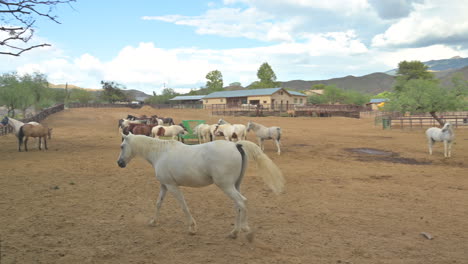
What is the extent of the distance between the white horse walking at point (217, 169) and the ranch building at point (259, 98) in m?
48.1

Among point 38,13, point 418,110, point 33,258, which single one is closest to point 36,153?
point 38,13

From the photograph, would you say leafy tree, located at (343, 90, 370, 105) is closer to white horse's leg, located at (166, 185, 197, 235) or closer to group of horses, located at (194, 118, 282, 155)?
group of horses, located at (194, 118, 282, 155)

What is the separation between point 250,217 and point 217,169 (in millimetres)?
1741

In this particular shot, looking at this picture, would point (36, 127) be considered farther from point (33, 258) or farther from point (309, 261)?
point (309, 261)

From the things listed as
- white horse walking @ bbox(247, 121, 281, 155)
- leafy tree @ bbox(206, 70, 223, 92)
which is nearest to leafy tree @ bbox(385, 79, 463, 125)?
white horse walking @ bbox(247, 121, 281, 155)

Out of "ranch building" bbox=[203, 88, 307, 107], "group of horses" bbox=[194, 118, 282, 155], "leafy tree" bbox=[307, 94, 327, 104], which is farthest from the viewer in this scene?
"leafy tree" bbox=[307, 94, 327, 104]

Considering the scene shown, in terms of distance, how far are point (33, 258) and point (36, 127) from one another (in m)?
12.4

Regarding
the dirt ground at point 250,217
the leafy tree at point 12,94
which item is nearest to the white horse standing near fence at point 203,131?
the dirt ground at point 250,217

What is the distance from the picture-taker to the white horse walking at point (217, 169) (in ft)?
15.4

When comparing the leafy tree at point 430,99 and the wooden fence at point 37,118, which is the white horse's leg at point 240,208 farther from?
the leafy tree at point 430,99

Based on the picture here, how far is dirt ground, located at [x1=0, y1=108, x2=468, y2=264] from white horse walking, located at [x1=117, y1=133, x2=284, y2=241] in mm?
661

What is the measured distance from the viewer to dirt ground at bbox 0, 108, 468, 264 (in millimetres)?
4309

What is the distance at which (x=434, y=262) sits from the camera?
4.12 m

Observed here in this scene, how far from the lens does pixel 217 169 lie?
15.4 ft
